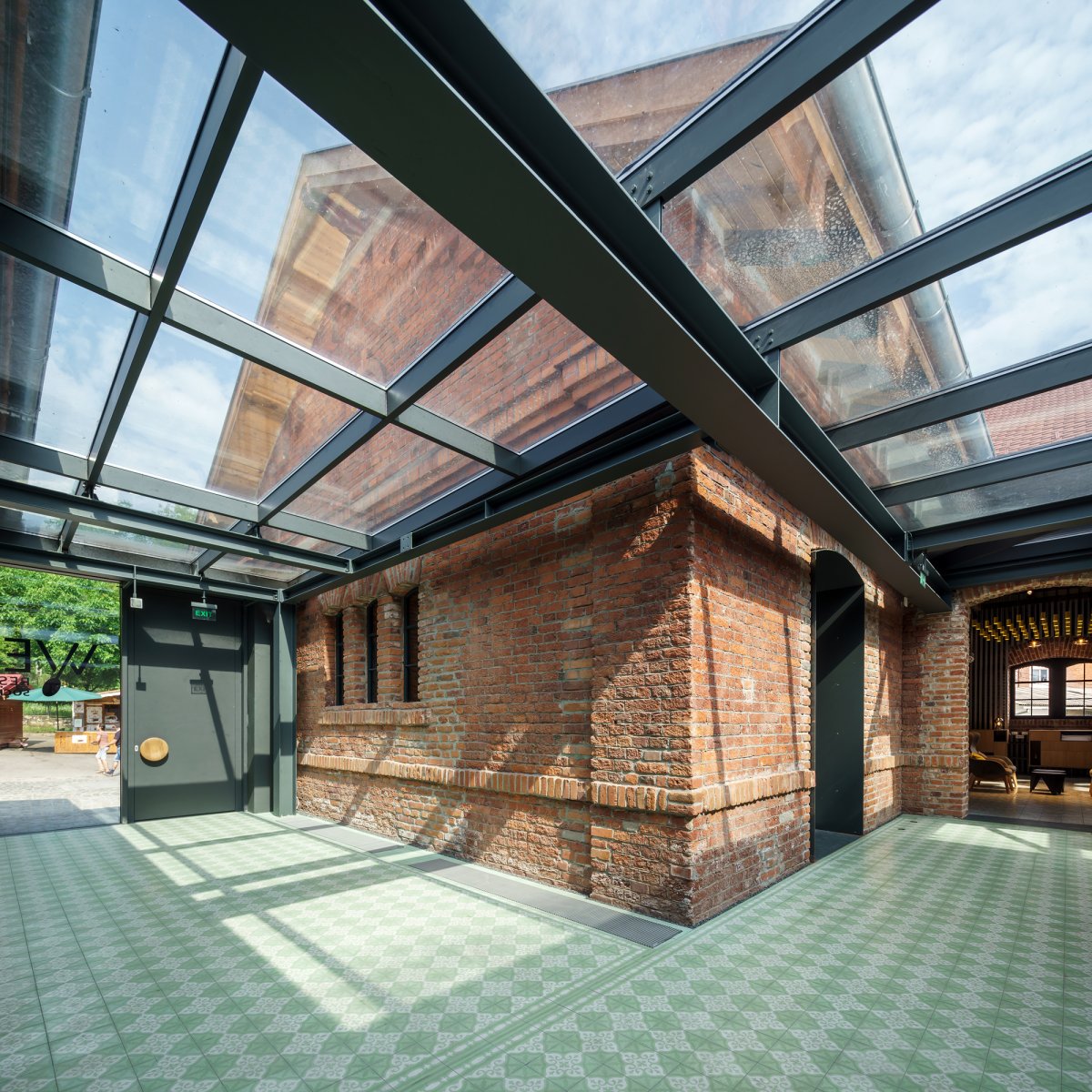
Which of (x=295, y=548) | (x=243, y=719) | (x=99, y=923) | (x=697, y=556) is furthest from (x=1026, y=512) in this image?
(x=243, y=719)

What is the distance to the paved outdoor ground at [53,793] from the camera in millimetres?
7988

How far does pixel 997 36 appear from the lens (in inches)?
80.8

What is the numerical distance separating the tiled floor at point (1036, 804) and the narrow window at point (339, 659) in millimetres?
8758

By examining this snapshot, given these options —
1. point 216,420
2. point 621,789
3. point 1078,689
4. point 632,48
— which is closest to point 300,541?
point 216,420

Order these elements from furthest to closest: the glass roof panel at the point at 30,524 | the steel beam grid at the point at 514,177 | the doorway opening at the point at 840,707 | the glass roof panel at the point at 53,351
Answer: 1. the doorway opening at the point at 840,707
2. the glass roof panel at the point at 30,524
3. the glass roof panel at the point at 53,351
4. the steel beam grid at the point at 514,177

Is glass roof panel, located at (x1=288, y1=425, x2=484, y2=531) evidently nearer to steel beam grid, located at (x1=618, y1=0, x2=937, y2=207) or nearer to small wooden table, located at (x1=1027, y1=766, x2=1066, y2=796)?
steel beam grid, located at (x1=618, y1=0, x2=937, y2=207)

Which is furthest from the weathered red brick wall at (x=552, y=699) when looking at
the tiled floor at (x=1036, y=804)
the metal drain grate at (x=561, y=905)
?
the tiled floor at (x=1036, y=804)

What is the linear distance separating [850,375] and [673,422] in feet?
3.43

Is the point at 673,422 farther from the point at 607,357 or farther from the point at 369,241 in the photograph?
the point at 369,241

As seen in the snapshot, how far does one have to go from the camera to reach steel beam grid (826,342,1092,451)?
11.3ft

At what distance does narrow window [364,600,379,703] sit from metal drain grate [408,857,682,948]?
2.50 m

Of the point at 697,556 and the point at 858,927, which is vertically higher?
the point at 697,556

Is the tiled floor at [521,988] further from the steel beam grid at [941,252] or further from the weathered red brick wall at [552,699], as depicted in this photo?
the steel beam grid at [941,252]

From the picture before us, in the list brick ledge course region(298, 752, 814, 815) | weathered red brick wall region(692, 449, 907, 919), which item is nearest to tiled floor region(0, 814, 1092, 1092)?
weathered red brick wall region(692, 449, 907, 919)
